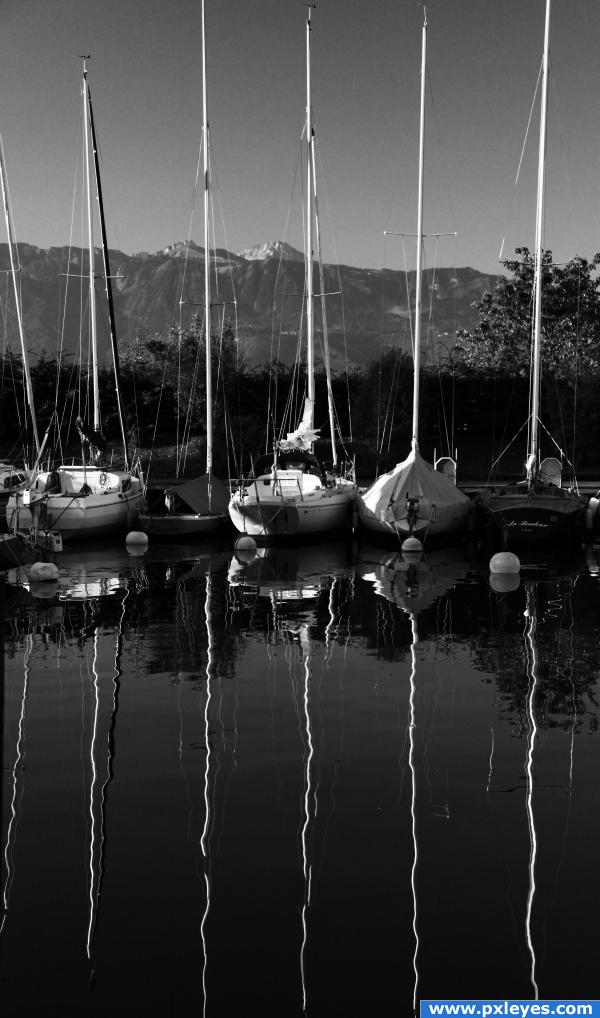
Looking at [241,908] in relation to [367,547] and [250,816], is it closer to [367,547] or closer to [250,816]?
[250,816]

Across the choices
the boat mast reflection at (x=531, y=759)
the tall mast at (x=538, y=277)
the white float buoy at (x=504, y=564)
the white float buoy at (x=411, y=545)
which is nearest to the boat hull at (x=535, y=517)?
the tall mast at (x=538, y=277)

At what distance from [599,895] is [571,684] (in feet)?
22.0

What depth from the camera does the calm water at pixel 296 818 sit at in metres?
6.73

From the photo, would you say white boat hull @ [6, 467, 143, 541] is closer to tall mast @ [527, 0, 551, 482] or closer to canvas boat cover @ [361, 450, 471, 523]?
canvas boat cover @ [361, 450, 471, 523]

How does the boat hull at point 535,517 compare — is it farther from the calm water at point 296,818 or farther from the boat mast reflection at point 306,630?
the calm water at point 296,818

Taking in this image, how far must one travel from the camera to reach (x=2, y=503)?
31.2 m

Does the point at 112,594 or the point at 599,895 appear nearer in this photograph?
the point at 599,895

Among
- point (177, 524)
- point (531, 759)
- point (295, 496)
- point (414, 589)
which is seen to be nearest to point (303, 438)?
point (295, 496)

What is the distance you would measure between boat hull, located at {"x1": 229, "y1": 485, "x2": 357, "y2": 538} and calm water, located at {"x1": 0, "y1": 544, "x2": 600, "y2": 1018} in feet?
42.2

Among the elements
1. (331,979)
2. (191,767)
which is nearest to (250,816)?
(191,767)

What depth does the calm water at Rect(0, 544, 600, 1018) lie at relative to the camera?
6730mm

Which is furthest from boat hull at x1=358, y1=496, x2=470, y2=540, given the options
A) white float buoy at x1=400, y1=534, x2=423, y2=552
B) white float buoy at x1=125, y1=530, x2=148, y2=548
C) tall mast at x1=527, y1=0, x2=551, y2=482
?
white float buoy at x1=125, y1=530, x2=148, y2=548

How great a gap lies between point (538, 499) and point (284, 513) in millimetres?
7987

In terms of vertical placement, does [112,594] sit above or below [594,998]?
below
